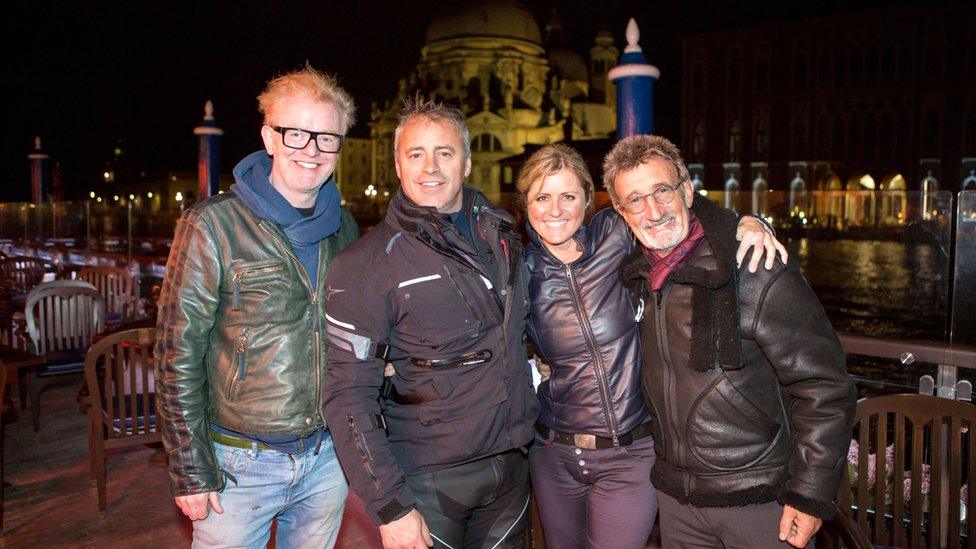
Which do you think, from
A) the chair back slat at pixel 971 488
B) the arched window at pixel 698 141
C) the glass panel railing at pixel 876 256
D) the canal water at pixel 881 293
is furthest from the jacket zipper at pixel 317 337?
the arched window at pixel 698 141

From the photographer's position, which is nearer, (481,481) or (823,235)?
(481,481)

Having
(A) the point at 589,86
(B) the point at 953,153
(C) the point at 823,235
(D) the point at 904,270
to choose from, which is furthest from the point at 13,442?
(A) the point at 589,86

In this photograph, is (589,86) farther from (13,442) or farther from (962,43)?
(13,442)

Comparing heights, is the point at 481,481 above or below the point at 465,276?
below

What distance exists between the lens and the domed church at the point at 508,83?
66.8 meters

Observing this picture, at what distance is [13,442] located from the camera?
5.47m

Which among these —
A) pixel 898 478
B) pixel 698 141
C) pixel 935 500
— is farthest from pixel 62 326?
pixel 698 141

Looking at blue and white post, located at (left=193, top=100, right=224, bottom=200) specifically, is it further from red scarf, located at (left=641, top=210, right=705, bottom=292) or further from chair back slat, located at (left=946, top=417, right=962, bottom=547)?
chair back slat, located at (left=946, top=417, right=962, bottom=547)

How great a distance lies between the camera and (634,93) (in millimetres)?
5652

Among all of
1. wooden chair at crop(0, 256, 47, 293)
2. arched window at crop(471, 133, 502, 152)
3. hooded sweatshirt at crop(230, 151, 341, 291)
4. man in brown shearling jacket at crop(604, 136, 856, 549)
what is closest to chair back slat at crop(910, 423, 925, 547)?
man in brown shearling jacket at crop(604, 136, 856, 549)

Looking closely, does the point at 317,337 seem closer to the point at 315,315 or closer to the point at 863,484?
the point at 315,315

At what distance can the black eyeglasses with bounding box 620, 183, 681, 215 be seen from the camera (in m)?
2.32

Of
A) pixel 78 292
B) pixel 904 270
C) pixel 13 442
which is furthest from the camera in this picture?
pixel 78 292

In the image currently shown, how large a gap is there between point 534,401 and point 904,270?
3.78 meters
